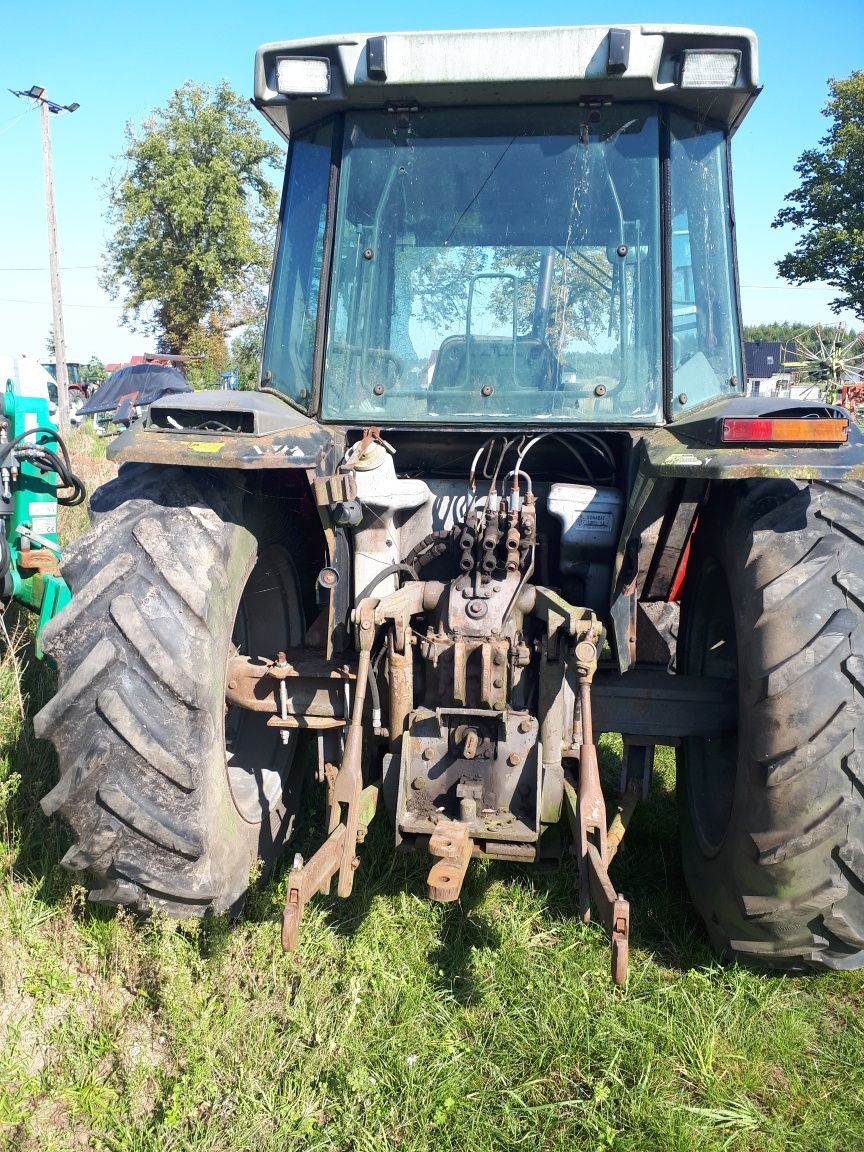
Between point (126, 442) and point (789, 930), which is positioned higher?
point (126, 442)

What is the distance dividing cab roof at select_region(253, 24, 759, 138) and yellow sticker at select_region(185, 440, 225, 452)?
4.52ft

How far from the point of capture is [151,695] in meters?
2.45

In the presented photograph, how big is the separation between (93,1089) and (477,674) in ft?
5.11

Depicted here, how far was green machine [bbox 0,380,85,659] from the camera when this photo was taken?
4430 millimetres

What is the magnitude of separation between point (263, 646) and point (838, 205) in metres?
32.0

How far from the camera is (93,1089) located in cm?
240

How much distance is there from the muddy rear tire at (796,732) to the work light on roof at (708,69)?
1.35 metres

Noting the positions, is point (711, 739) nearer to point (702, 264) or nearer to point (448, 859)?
point (448, 859)

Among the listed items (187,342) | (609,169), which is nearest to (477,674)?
(609,169)

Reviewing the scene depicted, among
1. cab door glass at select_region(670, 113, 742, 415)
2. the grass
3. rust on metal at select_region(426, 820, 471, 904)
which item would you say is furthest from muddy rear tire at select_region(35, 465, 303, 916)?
cab door glass at select_region(670, 113, 742, 415)

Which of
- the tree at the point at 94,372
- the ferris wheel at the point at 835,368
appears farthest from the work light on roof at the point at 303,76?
the tree at the point at 94,372

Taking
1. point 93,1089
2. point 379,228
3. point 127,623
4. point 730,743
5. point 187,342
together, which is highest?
point 187,342

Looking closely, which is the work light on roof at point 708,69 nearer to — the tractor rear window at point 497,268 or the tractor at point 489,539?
the tractor at point 489,539

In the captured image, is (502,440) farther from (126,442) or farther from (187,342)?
(187,342)
